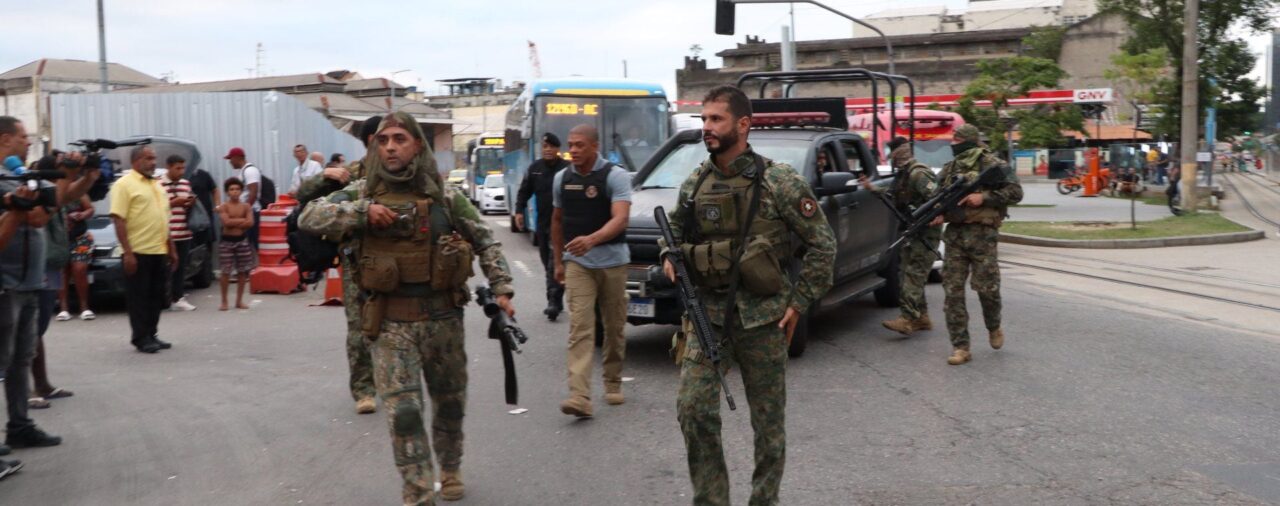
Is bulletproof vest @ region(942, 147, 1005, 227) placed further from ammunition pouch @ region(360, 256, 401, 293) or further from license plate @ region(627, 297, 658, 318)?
ammunition pouch @ region(360, 256, 401, 293)

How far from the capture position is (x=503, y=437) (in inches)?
258

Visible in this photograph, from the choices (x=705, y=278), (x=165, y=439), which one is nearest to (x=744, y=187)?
(x=705, y=278)

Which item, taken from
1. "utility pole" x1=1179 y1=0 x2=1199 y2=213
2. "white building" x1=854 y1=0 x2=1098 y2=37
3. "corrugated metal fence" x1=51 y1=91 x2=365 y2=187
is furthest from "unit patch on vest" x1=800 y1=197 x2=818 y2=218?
"white building" x1=854 y1=0 x2=1098 y2=37

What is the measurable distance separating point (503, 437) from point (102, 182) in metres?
3.35

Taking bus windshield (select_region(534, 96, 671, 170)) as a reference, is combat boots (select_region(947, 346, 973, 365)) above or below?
below

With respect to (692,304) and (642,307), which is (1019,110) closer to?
(642,307)

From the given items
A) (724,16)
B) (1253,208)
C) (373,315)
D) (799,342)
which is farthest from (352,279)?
(1253,208)

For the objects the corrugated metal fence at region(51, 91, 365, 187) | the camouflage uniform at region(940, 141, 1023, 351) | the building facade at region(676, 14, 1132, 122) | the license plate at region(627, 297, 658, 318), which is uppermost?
the building facade at region(676, 14, 1132, 122)

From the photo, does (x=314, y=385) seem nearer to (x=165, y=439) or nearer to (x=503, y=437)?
(x=165, y=439)

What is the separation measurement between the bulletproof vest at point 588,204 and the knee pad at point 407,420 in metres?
2.81

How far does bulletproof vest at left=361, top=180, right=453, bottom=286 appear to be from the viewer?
4.77 m

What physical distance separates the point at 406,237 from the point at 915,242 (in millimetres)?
5894

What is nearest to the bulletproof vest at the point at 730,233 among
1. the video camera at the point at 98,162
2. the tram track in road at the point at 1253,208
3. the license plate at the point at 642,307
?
the license plate at the point at 642,307

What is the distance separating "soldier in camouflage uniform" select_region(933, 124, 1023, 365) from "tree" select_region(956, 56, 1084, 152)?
23452mm
